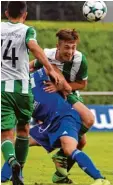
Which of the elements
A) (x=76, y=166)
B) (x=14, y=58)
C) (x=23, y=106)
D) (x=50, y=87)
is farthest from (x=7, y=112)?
(x=76, y=166)

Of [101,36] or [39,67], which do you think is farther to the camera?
[101,36]

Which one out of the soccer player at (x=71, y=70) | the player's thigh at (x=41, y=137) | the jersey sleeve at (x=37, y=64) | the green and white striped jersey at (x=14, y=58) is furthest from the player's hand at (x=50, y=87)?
the green and white striped jersey at (x=14, y=58)

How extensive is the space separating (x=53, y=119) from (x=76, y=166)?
2.33 m

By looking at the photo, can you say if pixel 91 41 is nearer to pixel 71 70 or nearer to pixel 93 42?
pixel 93 42

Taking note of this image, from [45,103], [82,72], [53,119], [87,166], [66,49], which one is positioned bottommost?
[87,166]

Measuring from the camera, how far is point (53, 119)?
8.45 m

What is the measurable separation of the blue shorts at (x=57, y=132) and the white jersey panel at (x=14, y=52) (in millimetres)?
977

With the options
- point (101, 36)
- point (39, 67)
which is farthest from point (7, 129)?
point (101, 36)

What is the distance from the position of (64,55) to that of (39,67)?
46 centimetres

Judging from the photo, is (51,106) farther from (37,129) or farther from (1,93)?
(1,93)

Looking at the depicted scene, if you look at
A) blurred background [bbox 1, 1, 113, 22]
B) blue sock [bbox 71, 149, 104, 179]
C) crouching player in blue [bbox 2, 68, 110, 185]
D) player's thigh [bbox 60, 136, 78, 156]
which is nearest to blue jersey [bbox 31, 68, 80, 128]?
crouching player in blue [bbox 2, 68, 110, 185]

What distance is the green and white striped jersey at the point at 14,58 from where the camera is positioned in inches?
290

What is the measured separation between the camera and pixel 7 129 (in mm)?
7340

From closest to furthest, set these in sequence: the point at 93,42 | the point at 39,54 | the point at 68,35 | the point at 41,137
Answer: the point at 39,54
the point at 68,35
the point at 41,137
the point at 93,42
